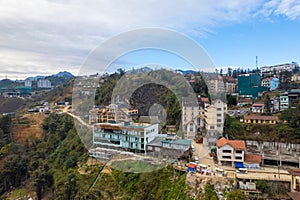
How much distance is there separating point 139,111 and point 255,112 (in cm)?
485

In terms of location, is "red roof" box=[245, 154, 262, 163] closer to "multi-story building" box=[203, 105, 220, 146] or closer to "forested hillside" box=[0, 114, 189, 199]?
"multi-story building" box=[203, 105, 220, 146]

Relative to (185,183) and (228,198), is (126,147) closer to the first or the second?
(185,183)

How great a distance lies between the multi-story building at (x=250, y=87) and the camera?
11.2 metres

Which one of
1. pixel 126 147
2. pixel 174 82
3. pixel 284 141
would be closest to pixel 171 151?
pixel 126 147

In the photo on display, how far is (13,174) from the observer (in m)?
7.03

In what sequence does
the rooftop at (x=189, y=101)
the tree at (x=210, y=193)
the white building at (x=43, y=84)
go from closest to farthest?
1. the tree at (x=210, y=193)
2. the rooftop at (x=189, y=101)
3. the white building at (x=43, y=84)

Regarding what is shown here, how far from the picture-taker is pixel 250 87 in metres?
11.5

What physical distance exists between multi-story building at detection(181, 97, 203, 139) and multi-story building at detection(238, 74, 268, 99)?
554 cm

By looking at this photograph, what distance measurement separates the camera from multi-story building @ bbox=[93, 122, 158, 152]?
5.61 m

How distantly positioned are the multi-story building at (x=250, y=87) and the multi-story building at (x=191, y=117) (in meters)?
5.54

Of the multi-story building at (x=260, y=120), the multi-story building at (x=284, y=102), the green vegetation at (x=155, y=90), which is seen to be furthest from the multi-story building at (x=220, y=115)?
the multi-story building at (x=284, y=102)

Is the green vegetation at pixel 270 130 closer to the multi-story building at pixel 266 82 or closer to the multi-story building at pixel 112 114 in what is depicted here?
the multi-story building at pixel 112 114

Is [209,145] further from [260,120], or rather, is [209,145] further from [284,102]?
Result: [284,102]

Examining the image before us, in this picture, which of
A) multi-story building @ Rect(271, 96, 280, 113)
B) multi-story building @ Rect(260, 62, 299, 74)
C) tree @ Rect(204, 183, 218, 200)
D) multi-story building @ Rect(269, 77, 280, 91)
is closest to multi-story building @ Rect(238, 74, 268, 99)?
multi-story building @ Rect(269, 77, 280, 91)
